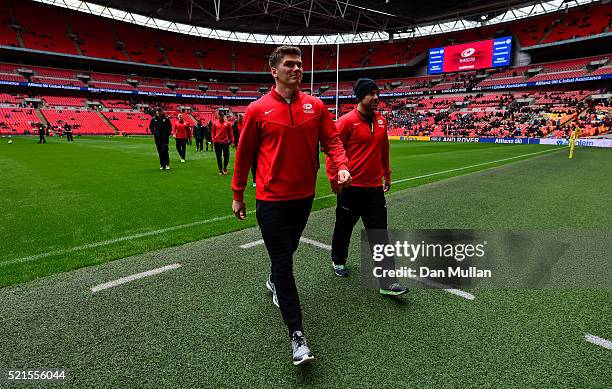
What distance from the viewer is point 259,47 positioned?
68688 mm

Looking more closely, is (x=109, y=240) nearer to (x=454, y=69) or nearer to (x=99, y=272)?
(x=99, y=272)

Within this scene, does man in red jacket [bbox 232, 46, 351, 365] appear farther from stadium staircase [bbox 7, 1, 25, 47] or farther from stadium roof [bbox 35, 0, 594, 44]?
stadium staircase [bbox 7, 1, 25, 47]

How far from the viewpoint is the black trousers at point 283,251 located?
2316 millimetres

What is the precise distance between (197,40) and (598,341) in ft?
242

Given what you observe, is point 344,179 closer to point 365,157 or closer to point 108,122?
point 365,157

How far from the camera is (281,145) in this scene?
2.34 meters

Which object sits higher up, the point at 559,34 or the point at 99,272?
the point at 559,34

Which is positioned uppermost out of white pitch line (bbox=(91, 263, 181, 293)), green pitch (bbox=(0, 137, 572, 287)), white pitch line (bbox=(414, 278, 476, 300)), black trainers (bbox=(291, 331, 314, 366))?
green pitch (bbox=(0, 137, 572, 287))

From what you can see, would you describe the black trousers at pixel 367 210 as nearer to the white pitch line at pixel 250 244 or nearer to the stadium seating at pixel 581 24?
the white pitch line at pixel 250 244

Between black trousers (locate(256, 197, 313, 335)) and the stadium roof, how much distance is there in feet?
137

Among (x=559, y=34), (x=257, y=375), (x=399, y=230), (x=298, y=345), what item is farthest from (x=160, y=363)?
(x=559, y=34)

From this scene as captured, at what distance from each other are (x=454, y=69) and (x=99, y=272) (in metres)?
58.0

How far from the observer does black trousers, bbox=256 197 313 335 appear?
2316 mm

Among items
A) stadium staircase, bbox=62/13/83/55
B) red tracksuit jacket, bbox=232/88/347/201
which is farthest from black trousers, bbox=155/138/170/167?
stadium staircase, bbox=62/13/83/55
